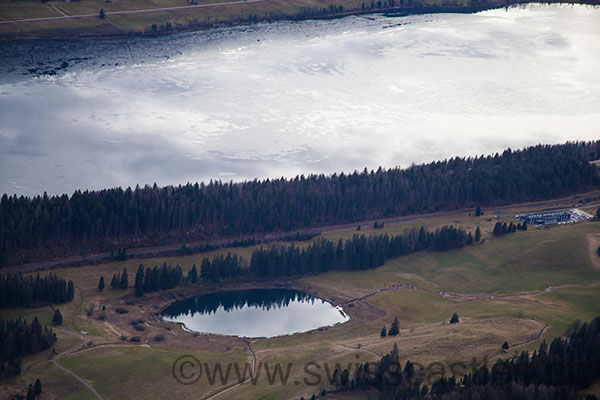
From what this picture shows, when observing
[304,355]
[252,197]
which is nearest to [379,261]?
[252,197]

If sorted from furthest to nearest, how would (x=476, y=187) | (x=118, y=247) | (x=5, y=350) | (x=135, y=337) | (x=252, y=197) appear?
(x=476, y=187)
(x=252, y=197)
(x=118, y=247)
(x=135, y=337)
(x=5, y=350)

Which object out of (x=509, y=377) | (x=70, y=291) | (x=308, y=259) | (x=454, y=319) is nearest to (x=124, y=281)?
(x=70, y=291)

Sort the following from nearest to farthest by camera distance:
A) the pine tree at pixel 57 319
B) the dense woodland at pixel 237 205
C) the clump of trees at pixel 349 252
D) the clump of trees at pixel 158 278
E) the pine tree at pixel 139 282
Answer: the pine tree at pixel 57 319 < the pine tree at pixel 139 282 < the clump of trees at pixel 158 278 < the clump of trees at pixel 349 252 < the dense woodland at pixel 237 205

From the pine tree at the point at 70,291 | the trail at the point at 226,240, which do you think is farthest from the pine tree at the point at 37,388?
the trail at the point at 226,240

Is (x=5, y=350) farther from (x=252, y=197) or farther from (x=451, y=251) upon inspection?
(x=451, y=251)

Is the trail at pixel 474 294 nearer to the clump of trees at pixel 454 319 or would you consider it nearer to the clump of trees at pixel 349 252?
the clump of trees at pixel 349 252
